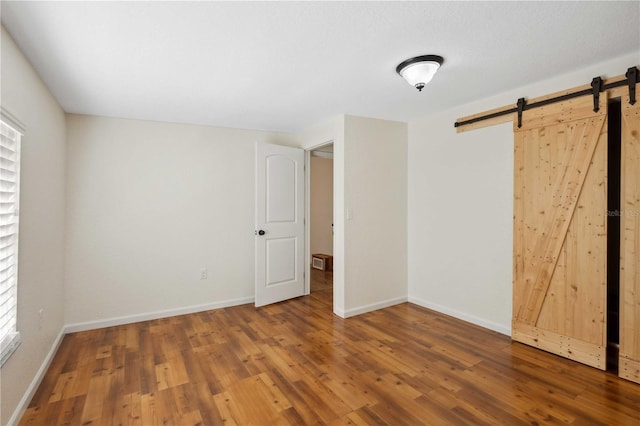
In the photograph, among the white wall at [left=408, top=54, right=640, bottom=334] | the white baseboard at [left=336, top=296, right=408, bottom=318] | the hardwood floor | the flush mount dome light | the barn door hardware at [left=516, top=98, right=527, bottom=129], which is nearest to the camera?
the hardwood floor

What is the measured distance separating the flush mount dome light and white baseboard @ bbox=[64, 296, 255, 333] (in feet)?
10.9

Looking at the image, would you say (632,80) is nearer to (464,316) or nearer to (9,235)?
(464,316)

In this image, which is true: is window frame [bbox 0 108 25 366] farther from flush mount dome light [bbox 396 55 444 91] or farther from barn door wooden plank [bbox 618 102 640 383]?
barn door wooden plank [bbox 618 102 640 383]

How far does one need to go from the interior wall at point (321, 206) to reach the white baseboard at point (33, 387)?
4590 millimetres

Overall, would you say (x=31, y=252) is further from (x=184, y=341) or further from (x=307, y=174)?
(x=307, y=174)

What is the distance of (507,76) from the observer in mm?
2619

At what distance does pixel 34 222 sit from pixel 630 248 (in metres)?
4.34

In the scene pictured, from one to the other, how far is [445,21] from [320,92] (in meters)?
1.32

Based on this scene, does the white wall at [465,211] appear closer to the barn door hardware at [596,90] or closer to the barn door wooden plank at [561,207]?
the barn door hardware at [596,90]

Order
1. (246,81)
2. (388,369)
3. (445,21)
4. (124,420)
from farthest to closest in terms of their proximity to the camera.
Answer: (246,81) → (388,369) → (124,420) → (445,21)

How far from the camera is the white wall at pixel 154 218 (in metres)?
3.38

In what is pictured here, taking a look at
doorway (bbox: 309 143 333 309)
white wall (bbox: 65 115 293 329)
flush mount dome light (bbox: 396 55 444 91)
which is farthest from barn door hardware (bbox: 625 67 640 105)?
doorway (bbox: 309 143 333 309)

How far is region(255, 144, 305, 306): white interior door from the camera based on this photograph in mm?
4059

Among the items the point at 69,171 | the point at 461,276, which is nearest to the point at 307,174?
the point at 461,276
